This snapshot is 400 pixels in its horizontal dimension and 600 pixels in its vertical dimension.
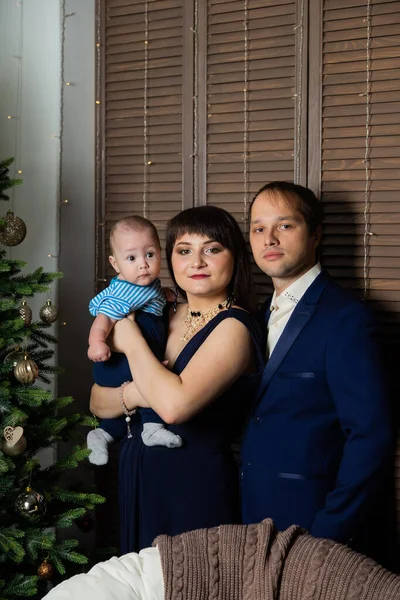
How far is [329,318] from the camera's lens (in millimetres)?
2039

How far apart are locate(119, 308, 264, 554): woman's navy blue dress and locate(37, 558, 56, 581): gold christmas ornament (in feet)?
1.19

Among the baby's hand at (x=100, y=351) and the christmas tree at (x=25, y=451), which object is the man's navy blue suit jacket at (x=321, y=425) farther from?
the christmas tree at (x=25, y=451)

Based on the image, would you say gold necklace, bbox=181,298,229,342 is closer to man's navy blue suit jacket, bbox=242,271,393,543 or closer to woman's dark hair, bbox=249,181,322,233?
man's navy blue suit jacket, bbox=242,271,393,543

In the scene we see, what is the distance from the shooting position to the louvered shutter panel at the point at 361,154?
2416 millimetres

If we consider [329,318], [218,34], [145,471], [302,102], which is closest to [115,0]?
[218,34]

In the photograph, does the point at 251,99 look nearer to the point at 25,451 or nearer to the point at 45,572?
the point at 25,451

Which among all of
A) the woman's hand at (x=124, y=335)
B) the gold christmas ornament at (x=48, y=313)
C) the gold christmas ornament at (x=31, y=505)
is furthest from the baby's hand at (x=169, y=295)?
the gold christmas ornament at (x=31, y=505)

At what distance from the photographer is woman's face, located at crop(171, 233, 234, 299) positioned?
6.89ft

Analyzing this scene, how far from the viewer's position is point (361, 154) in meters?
2.47

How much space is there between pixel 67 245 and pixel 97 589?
1691 millimetres

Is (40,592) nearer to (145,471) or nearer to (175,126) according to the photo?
(145,471)

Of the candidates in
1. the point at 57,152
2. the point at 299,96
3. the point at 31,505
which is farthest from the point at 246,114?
the point at 31,505

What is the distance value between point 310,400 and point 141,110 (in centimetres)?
143

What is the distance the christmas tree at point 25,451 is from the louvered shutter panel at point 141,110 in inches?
24.2
